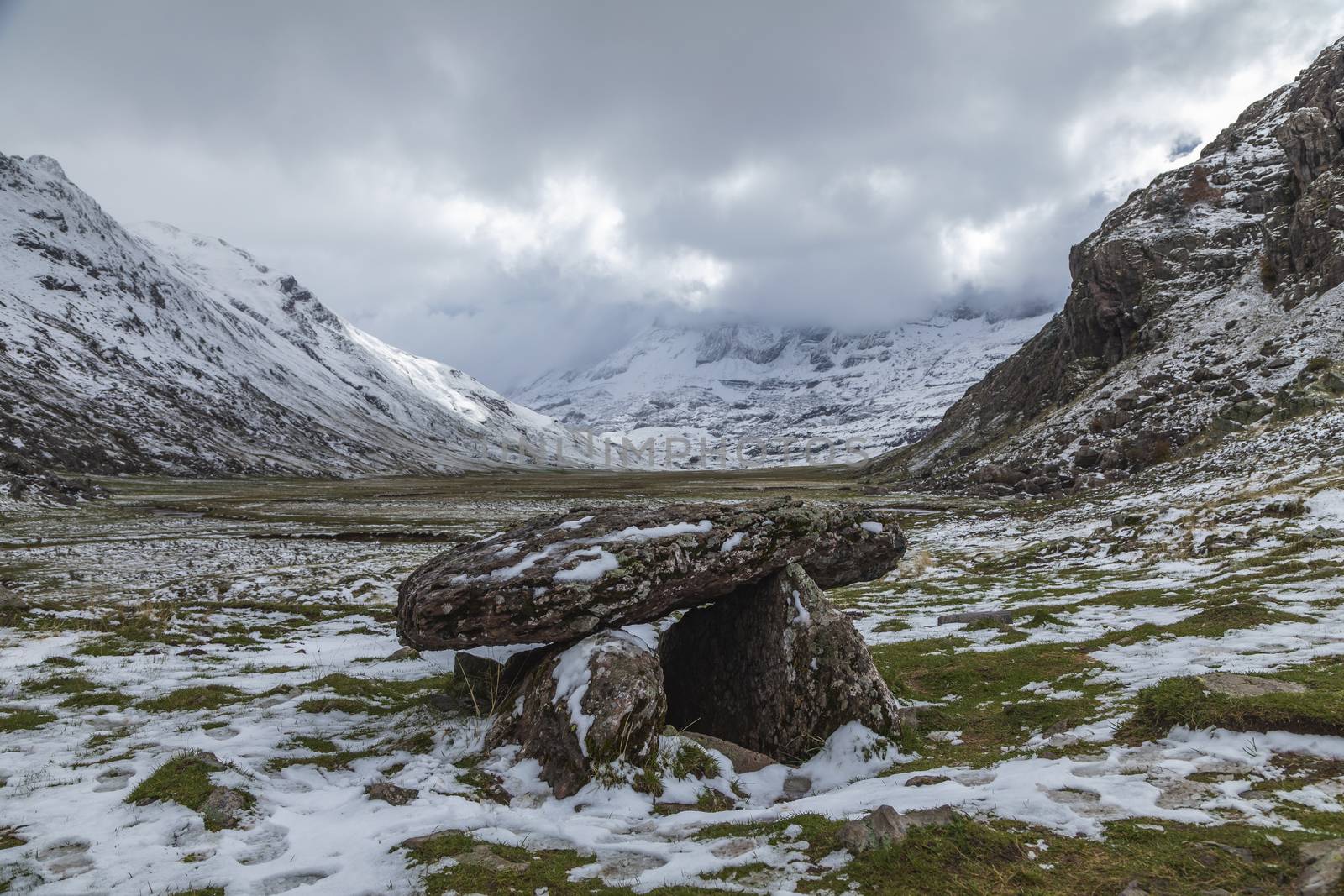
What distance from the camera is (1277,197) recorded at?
66938mm

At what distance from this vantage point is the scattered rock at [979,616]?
17.7m

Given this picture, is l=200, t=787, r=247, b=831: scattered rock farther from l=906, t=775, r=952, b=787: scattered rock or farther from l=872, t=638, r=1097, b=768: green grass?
l=872, t=638, r=1097, b=768: green grass

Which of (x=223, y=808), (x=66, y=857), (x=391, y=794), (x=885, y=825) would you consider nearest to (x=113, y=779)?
(x=223, y=808)

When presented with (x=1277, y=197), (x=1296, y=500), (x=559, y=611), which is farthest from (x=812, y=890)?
(x=1277, y=197)

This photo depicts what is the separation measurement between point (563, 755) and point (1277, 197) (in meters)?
92.1

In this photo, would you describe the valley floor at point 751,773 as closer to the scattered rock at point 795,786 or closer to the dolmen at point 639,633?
the scattered rock at point 795,786

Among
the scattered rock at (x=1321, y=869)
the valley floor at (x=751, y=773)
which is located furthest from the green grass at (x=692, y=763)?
the scattered rock at (x=1321, y=869)

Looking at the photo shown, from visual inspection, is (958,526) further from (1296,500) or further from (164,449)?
(164,449)

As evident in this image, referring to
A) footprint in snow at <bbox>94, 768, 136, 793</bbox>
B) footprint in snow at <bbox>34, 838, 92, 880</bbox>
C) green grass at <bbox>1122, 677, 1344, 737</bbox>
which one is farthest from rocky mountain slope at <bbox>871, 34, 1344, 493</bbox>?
footprint in snow at <bbox>34, 838, 92, 880</bbox>

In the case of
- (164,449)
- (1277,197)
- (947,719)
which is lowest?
(947,719)

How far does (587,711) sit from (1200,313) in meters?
75.5

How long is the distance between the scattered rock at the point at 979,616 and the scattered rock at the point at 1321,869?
1295cm

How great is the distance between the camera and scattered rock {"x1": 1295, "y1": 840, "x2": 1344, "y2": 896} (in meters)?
4.50

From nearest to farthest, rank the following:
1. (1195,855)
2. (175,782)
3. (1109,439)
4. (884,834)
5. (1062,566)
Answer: (1195,855)
(884,834)
(175,782)
(1062,566)
(1109,439)
